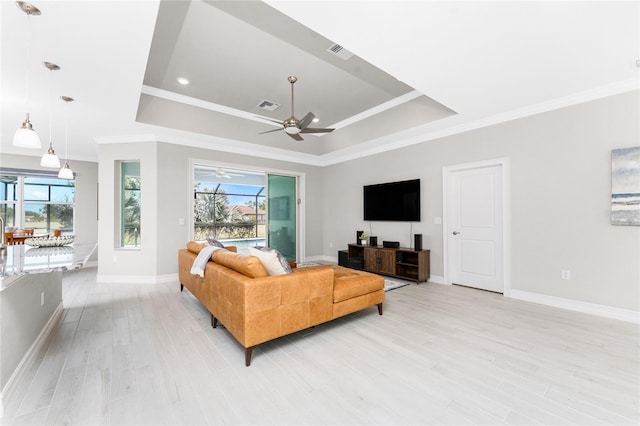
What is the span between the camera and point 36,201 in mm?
6133

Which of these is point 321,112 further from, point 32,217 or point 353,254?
point 32,217

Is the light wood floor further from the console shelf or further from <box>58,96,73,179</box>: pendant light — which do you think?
<box>58,96,73,179</box>: pendant light

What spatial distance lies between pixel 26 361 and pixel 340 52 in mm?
4121

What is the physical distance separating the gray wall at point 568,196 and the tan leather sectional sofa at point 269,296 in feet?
7.86

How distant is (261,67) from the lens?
3615 millimetres

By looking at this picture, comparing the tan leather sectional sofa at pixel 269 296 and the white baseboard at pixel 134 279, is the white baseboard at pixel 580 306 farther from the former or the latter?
the white baseboard at pixel 134 279

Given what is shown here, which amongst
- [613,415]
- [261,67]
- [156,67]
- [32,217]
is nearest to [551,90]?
[613,415]

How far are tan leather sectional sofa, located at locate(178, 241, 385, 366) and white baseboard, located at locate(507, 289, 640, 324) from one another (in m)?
2.29

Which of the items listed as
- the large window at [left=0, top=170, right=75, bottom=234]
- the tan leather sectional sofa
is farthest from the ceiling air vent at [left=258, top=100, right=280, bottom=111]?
the large window at [left=0, top=170, right=75, bottom=234]

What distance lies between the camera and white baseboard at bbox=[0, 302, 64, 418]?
5.81 feet

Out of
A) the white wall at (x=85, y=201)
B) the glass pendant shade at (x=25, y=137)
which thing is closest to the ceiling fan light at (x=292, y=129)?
the glass pendant shade at (x=25, y=137)

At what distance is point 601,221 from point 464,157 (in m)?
1.86

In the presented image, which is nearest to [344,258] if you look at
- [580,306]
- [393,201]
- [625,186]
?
[393,201]

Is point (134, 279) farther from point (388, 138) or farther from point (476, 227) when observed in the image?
point (476, 227)
